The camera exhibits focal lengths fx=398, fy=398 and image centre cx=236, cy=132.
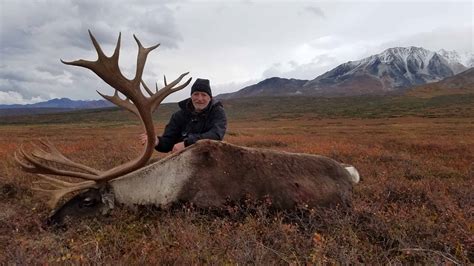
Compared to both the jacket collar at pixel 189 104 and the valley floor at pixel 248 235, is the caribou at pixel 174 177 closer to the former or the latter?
the valley floor at pixel 248 235

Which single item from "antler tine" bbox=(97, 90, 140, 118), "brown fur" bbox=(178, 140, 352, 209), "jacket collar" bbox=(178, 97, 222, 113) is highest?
"antler tine" bbox=(97, 90, 140, 118)

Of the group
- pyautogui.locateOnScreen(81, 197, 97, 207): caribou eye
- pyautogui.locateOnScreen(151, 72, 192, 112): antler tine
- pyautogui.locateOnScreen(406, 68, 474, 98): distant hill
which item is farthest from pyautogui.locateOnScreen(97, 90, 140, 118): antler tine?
pyautogui.locateOnScreen(406, 68, 474, 98): distant hill

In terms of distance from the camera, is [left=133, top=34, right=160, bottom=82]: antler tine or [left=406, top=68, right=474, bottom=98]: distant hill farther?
[left=406, top=68, right=474, bottom=98]: distant hill

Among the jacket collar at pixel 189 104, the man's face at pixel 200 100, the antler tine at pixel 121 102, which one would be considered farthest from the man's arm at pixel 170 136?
the antler tine at pixel 121 102

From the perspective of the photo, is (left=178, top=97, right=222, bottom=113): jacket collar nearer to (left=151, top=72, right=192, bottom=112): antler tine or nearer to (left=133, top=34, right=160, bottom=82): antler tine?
(left=151, top=72, right=192, bottom=112): antler tine

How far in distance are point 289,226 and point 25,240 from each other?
9.77ft

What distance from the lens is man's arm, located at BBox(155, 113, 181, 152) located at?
6.96 m

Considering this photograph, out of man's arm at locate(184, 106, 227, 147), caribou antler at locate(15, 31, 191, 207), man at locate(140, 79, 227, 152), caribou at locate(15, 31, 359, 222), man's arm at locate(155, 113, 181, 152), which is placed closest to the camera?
caribou antler at locate(15, 31, 191, 207)

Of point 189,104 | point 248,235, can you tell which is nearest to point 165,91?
point 189,104

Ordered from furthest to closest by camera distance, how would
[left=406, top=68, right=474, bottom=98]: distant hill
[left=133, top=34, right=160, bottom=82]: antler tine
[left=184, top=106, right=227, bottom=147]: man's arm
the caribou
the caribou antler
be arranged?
[left=406, top=68, right=474, bottom=98]: distant hill, [left=184, top=106, right=227, bottom=147]: man's arm, [left=133, top=34, right=160, bottom=82]: antler tine, the caribou, the caribou antler

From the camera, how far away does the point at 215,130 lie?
646 centimetres

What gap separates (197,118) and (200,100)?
330 millimetres

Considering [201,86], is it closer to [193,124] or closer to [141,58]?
[193,124]

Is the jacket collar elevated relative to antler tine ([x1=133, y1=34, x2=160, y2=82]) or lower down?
lower down
